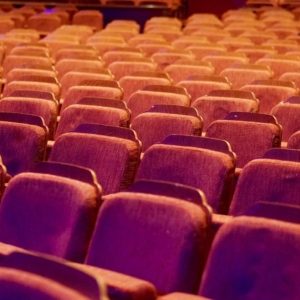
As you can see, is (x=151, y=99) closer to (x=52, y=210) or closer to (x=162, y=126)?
(x=162, y=126)

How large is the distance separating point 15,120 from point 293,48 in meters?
0.85

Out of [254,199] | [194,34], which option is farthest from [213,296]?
[194,34]

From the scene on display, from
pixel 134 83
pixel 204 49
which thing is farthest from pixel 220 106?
pixel 204 49

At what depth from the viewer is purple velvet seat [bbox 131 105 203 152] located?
0.79 meters

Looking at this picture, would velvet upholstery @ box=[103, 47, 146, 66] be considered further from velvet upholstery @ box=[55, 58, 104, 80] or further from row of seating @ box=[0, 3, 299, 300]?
row of seating @ box=[0, 3, 299, 300]

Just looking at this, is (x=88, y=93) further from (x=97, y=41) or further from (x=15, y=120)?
(x=97, y=41)

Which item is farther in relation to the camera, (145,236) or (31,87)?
(31,87)

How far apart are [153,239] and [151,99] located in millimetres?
529

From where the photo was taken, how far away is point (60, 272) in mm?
343

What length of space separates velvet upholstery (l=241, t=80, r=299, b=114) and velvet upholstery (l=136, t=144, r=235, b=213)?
15.6 inches

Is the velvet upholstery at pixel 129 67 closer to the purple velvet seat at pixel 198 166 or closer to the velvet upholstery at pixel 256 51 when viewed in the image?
the velvet upholstery at pixel 256 51

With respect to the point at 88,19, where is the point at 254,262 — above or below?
above

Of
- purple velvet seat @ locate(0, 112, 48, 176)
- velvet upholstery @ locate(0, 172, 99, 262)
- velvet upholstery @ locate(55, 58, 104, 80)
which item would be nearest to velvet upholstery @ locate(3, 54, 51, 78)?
velvet upholstery @ locate(55, 58, 104, 80)

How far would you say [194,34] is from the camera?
175 cm
